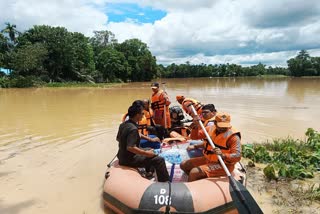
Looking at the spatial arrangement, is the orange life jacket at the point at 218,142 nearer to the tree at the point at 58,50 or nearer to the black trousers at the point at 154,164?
the black trousers at the point at 154,164

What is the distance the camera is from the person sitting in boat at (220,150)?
413cm

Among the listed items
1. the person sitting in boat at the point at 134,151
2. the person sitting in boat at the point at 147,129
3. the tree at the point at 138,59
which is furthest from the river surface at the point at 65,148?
the tree at the point at 138,59

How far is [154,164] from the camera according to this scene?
4.62m

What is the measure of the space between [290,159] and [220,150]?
2.58 metres

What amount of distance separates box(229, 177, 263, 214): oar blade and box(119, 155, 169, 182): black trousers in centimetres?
109

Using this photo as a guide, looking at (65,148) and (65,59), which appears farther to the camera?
(65,59)

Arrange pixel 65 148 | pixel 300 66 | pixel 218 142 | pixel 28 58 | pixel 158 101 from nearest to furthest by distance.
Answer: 1. pixel 218 142
2. pixel 158 101
3. pixel 65 148
4. pixel 28 58
5. pixel 300 66

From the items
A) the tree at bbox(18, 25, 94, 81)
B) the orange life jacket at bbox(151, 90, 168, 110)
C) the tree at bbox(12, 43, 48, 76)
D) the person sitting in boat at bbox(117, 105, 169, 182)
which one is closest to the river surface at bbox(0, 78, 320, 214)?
the person sitting in boat at bbox(117, 105, 169, 182)

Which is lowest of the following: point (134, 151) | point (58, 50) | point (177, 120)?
point (177, 120)

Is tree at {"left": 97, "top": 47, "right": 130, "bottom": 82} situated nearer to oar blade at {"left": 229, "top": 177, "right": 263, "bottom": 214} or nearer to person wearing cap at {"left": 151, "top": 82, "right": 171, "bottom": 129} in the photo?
person wearing cap at {"left": 151, "top": 82, "right": 171, "bottom": 129}

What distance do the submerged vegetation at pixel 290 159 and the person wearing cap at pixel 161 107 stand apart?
1.87 m

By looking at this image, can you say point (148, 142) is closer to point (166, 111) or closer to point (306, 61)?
point (166, 111)

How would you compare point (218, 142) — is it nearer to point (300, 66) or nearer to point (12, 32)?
point (12, 32)

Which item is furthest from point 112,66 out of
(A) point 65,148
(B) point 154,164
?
(B) point 154,164
